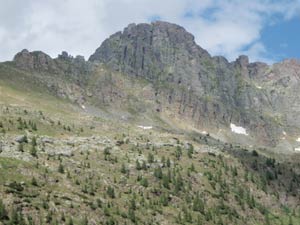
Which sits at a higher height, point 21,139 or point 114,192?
point 21,139

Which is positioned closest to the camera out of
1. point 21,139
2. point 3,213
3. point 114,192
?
point 3,213

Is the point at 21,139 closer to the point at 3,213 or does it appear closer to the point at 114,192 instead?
the point at 114,192

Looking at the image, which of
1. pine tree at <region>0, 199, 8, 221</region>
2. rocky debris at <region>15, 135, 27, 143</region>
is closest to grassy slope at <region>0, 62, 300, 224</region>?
pine tree at <region>0, 199, 8, 221</region>

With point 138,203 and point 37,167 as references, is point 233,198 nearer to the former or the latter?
point 138,203

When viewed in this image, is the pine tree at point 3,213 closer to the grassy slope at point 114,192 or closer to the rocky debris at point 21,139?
the grassy slope at point 114,192

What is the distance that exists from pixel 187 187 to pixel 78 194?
1986 inches

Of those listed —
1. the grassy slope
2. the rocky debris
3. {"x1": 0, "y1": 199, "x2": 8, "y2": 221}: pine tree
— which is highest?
the rocky debris

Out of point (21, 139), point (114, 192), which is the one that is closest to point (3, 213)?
point (114, 192)

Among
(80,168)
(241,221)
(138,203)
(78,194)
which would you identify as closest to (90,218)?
(78,194)

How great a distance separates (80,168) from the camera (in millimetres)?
165375

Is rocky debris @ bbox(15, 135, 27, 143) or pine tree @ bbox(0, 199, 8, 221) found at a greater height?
rocky debris @ bbox(15, 135, 27, 143)

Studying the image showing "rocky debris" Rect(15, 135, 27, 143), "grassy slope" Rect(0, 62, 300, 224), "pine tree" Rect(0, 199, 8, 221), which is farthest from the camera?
"rocky debris" Rect(15, 135, 27, 143)

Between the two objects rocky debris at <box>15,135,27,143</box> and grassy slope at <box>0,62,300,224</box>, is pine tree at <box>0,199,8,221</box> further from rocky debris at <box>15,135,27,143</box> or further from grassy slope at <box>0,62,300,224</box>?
rocky debris at <box>15,135,27,143</box>

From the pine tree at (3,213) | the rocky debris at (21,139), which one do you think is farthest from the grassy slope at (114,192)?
the rocky debris at (21,139)
